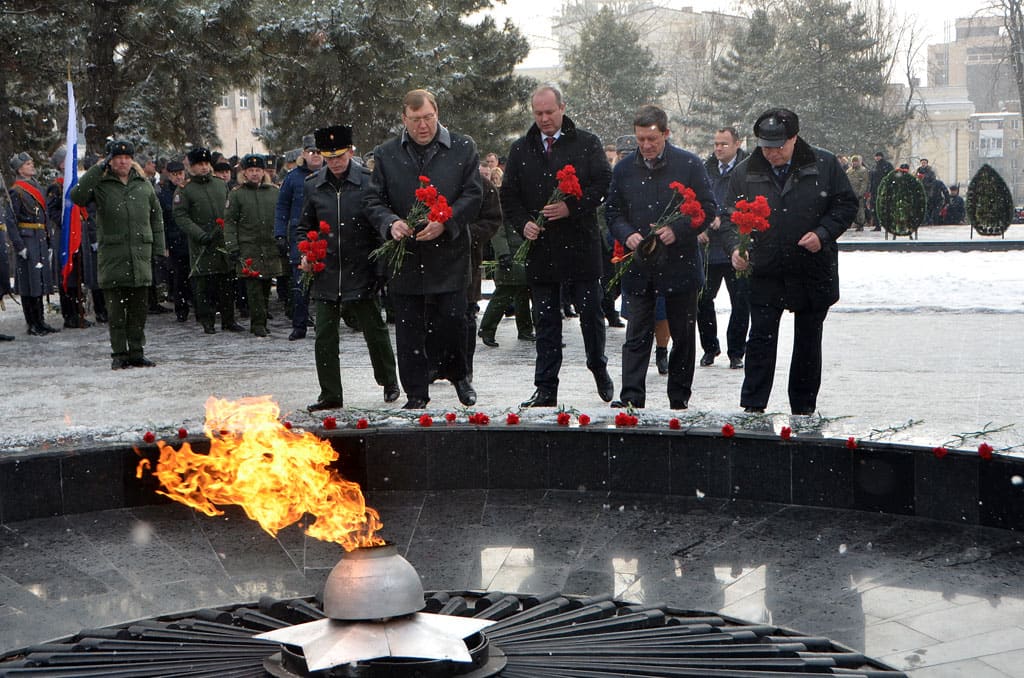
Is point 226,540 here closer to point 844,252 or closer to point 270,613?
point 270,613

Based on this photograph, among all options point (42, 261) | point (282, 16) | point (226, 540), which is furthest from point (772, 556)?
point (282, 16)

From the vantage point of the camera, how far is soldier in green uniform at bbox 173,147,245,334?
1463 centimetres

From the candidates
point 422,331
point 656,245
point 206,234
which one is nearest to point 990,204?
point 206,234

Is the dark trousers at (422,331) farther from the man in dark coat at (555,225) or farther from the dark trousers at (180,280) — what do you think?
the dark trousers at (180,280)

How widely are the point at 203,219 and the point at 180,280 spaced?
180cm

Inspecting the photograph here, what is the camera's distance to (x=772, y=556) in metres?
5.31

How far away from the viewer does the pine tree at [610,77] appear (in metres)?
50.1

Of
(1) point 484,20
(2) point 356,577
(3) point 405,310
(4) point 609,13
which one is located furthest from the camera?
(4) point 609,13

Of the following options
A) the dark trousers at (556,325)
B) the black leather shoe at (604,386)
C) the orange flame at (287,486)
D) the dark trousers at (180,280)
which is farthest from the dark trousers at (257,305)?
the orange flame at (287,486)

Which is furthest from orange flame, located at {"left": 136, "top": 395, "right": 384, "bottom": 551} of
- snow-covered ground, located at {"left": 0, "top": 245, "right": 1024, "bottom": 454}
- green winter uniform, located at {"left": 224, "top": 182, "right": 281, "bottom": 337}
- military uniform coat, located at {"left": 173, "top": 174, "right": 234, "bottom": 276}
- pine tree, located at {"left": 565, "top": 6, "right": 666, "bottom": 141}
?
pine tree, located at {"left": 565, "top": 6, "right": 666, "bottom": 141}

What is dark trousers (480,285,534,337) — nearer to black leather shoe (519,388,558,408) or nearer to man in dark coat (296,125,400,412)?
man in dark coat (296,125,400,412)

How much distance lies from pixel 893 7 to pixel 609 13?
18.5 m

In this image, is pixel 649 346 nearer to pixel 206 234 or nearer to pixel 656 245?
pixel 656 245

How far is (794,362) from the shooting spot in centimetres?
765
